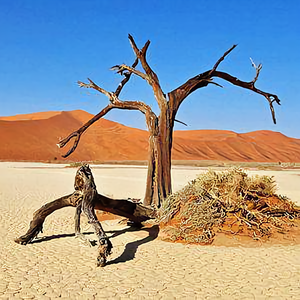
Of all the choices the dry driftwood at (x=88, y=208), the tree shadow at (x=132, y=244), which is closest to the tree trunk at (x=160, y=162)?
the dry driftwood at (x=88, y=208)

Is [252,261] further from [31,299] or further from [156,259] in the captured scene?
[31,299]

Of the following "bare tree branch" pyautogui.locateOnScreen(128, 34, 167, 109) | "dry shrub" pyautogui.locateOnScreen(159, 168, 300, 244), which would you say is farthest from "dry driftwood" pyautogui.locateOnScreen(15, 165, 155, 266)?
"bare tree branch" pyautogui.locateOnScreen(128, 34, 167, 109)

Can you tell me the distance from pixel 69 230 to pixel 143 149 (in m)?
71.0

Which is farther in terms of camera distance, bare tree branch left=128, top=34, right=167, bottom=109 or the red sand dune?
the red sand dune

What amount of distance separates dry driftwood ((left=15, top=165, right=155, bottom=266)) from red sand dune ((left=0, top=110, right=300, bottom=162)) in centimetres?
5994

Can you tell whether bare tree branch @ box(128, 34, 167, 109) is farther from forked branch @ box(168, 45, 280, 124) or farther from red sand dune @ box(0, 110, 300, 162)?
red sand dune @ box(0, 110, 300, 162)

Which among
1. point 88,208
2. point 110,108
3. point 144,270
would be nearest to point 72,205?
point 88,208

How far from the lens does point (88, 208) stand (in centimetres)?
771

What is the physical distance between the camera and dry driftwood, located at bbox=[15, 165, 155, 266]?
23.7 ft

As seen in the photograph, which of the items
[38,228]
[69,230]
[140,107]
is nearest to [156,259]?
[38,228]

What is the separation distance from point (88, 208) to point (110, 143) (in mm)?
75301

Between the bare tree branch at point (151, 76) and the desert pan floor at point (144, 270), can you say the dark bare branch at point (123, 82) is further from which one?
the desert pan floor at point (144, 270)

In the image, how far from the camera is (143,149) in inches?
3184

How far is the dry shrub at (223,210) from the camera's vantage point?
28.0ft
